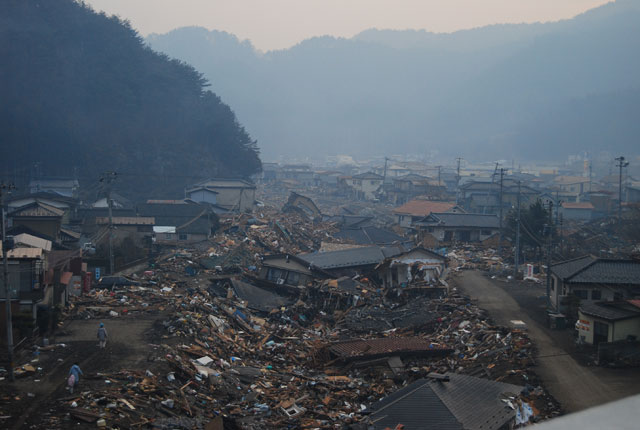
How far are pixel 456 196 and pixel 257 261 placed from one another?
31.2 meters

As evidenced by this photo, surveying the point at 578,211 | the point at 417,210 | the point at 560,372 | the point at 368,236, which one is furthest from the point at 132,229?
the point at 578,211

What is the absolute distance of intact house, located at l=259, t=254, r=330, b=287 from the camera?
21.6 m

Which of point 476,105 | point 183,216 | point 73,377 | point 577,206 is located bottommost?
point 73,377

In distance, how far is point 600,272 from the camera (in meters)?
17.5

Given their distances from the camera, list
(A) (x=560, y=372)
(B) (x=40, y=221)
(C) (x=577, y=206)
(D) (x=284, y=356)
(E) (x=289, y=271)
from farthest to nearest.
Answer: (C) (x=577, y=206) < (B) (x=40, y=221) < (E) (x=289, y=271) < (D) (x=284, y=356) < (A) (x=560, y=372)

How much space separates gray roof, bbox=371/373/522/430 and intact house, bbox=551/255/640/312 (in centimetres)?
725

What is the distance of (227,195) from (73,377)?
32951mm

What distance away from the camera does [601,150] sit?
10606 centimetres

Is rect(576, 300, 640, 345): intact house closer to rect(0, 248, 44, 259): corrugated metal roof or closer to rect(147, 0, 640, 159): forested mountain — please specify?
→ rect(0, 248, 44, 259): corrugated metal roof

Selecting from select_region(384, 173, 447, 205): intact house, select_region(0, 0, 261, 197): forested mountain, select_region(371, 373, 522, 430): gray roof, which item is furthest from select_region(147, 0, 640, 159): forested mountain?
select_region(371, 373, 522, 430): gray roof

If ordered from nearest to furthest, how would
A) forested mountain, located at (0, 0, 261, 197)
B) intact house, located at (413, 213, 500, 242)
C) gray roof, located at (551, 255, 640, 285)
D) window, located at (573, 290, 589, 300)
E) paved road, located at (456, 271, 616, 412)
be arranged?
paved road, located at (456, 271, 616, 412), gray roof, located at (551, 255, 640, 285), window, located at (573, 290, 589, 300), intact house, located at (413, 213, 500, 242), forested mountain, located at (0, 0, 261, 197)

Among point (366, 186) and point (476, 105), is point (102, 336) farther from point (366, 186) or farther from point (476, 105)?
point (476, 105)

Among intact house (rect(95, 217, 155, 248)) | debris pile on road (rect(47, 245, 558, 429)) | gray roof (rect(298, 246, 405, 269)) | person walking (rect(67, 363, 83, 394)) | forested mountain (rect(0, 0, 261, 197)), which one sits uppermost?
forested mountain (rect(0, 0, 261, 197))

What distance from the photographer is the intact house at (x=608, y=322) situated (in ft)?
45.5
